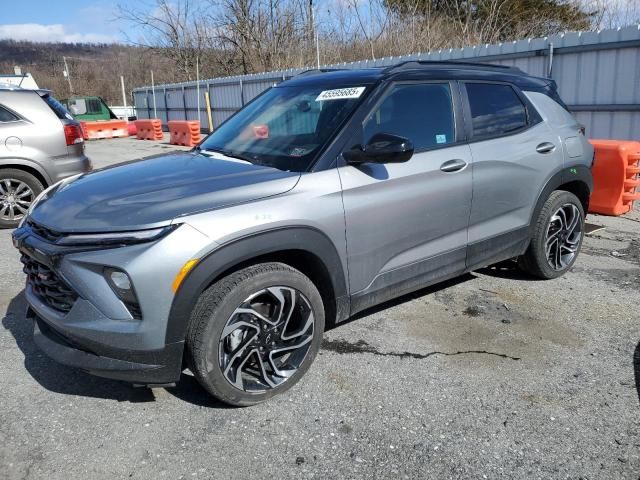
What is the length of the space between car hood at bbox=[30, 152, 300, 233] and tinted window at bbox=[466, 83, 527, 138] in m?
1.67

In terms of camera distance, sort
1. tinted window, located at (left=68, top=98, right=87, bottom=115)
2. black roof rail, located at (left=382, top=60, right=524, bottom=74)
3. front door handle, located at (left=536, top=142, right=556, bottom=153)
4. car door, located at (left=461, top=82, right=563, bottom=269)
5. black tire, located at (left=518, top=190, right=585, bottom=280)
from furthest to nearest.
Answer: tinted window, located at (left=68, top=98, right=87, bottom=115), black tire, located at (left=518, top=190, right=585, bottom=280), front door handle, located at (left=536, top=142, right=556, bottom=153), car door, located at (left=461, top=82, right=563, bottom=269), black roof rail, located at (left=382, top=60, right=524, bottom=74)

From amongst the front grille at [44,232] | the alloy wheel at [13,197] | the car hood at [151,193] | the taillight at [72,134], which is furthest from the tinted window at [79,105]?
the front grille at [44,232]

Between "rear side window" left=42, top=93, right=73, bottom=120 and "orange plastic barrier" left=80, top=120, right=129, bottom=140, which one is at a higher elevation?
"rear side window" left=42, top=93, right=73, bottom=120

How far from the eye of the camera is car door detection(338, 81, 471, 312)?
3.20 m

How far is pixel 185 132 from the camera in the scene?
18.3 m

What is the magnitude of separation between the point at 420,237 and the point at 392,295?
42 centimetres

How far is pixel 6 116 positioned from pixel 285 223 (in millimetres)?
5620

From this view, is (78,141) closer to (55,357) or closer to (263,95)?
(263,95)

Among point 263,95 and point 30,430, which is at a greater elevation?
point 263,95

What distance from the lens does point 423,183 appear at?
3.47 meters

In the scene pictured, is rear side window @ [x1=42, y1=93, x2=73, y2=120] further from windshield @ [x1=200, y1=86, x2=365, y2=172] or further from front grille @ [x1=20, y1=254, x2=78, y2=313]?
front grille @ [x1=20, y1=254, x2=78, y2=313]

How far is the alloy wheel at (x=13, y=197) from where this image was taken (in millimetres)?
6824

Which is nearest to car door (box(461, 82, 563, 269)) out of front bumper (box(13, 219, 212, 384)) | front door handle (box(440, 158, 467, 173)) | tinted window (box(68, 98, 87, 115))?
front door handle (box(440, 158, 467, 173))

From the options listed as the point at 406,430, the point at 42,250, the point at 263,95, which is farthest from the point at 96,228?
the point at 263,95
